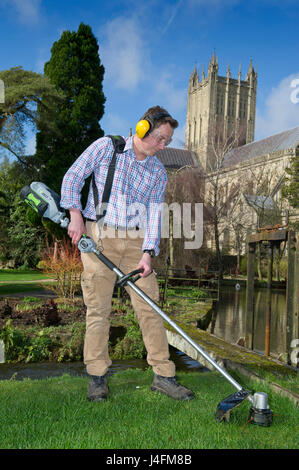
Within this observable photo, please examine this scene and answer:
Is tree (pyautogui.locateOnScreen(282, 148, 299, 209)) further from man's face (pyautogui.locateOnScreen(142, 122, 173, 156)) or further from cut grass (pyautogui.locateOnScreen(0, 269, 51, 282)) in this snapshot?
man's face (pyautogui.locateOnScreen(142, 122, 173, 156))

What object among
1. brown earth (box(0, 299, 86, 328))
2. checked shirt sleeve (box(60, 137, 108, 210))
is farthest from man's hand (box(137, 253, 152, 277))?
brown earth (box(0, 299, 86, 328))

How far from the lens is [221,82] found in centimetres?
8225

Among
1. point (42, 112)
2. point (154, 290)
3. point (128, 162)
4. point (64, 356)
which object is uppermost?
point (42, 112)

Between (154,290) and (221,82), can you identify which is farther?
(221,82)

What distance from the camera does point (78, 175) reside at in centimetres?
349

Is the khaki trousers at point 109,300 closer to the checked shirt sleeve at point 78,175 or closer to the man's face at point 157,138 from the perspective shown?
the checked shirt sleeve at point 78,175

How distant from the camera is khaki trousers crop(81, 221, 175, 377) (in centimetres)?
351

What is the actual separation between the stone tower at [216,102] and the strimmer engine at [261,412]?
76.4m

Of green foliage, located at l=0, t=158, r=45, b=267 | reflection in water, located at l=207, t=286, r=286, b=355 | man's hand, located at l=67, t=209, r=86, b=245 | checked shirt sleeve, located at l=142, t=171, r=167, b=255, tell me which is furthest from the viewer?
green foliage, located at l=0, t=158, r=45, b=267

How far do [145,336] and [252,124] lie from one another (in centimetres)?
8883

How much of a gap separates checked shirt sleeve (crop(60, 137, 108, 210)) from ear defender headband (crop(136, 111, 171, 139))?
32 centimetres

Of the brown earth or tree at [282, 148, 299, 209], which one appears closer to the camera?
the brown earth
